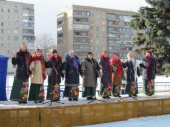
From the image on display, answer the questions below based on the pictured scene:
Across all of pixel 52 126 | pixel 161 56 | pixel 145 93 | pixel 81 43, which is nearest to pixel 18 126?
pixel 52 126

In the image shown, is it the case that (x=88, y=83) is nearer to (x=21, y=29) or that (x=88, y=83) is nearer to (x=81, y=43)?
(x=81, y=43)

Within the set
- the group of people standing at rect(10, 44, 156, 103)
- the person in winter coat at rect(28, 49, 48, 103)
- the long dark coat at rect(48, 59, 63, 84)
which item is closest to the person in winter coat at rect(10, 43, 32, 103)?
the group of people standing at rect(10, 44, 156, 103)

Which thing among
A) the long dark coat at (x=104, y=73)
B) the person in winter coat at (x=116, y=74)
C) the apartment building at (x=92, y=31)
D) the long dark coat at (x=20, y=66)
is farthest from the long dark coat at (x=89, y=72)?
the apartment building at (x=92, y=31)

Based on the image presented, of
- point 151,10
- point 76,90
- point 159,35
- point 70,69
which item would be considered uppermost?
point 151,10

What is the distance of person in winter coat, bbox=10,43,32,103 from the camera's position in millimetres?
8359

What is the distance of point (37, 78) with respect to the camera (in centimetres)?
870

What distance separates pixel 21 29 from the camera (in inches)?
2638

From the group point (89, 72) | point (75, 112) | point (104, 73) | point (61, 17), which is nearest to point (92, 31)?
point (61, 17)

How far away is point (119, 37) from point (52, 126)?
211ft

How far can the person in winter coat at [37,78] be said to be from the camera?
870 cm

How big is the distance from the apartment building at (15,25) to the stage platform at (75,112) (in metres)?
54.6

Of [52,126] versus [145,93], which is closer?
[52,126]

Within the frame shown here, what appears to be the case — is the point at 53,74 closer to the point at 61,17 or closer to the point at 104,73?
the point at 104,73

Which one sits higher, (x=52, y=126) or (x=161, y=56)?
(x=161, y=56)
